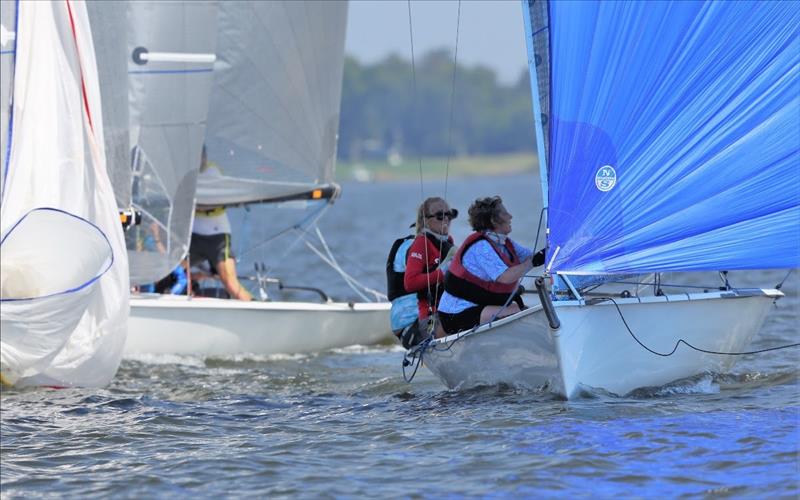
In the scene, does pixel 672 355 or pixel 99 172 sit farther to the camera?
pixel 99 172

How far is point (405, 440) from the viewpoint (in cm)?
604

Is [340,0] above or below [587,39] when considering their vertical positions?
above

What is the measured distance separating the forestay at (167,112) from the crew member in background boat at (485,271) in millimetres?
3298

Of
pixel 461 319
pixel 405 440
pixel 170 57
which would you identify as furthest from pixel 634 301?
pixel 170 57

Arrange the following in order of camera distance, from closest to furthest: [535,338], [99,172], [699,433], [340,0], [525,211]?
[699,433]
[535,338]
[99,172]
[340,0]
[525,211]

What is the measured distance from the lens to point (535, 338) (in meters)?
6.18

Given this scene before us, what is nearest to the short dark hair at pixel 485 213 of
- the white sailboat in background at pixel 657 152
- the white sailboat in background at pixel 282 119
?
the white sailboat in background at pixel 657 152

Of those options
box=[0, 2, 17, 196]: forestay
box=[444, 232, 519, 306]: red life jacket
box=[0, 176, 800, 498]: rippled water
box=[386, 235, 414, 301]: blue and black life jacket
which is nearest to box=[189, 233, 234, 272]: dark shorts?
box=[0, 176, 800, 498]: rippled water

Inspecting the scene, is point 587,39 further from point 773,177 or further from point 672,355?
point 672,355

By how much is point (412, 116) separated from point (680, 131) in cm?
8187

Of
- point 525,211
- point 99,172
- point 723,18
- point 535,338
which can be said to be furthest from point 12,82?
point 525,211

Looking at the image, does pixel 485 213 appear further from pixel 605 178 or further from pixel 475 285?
pixel 605 178

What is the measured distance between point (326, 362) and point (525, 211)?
25802mm

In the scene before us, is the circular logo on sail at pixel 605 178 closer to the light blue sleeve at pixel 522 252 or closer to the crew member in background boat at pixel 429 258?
the light blue sleeve at pixel 522 252
